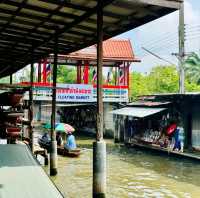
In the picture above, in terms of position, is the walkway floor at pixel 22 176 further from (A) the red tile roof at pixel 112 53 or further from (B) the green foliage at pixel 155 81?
(B) the green foliage at pixel 155 81

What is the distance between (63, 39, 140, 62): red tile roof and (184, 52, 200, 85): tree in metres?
22.1

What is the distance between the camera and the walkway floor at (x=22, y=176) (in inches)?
239

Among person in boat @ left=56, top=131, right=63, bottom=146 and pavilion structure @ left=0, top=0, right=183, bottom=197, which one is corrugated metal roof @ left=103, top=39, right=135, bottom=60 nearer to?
person in boat @ left=56, top=131, right=63, bottom=146

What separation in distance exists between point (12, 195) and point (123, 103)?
93.3 ft

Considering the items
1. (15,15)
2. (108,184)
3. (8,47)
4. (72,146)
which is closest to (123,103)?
(72,146)

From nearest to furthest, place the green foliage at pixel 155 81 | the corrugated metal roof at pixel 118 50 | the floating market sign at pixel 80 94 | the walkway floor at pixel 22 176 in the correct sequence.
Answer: the walkway floor at pixel 22 176 < the floating market sign at pixel 80 94 < the corrugated metal roof at pixel 118 50 < the green foliage at pixel 155 81

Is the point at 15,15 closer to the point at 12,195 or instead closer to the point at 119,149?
the point at 12,195

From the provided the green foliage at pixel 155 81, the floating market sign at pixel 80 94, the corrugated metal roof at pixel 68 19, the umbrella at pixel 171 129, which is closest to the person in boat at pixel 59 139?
the umbrella at pixel 171 129

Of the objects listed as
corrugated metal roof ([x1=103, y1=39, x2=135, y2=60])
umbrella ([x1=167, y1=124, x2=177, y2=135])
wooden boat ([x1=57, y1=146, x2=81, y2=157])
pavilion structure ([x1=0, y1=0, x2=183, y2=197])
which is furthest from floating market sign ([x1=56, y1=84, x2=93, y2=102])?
pavilion structure ([x1=0, y1=0, x2=183, y2=197])

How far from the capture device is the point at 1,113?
14055mm

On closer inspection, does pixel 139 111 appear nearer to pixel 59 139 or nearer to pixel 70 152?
pixel 59 139

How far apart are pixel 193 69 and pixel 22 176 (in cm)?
5527

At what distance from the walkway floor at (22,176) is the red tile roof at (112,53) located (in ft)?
86.9

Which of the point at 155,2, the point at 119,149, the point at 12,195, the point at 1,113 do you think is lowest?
the point at 119,149
